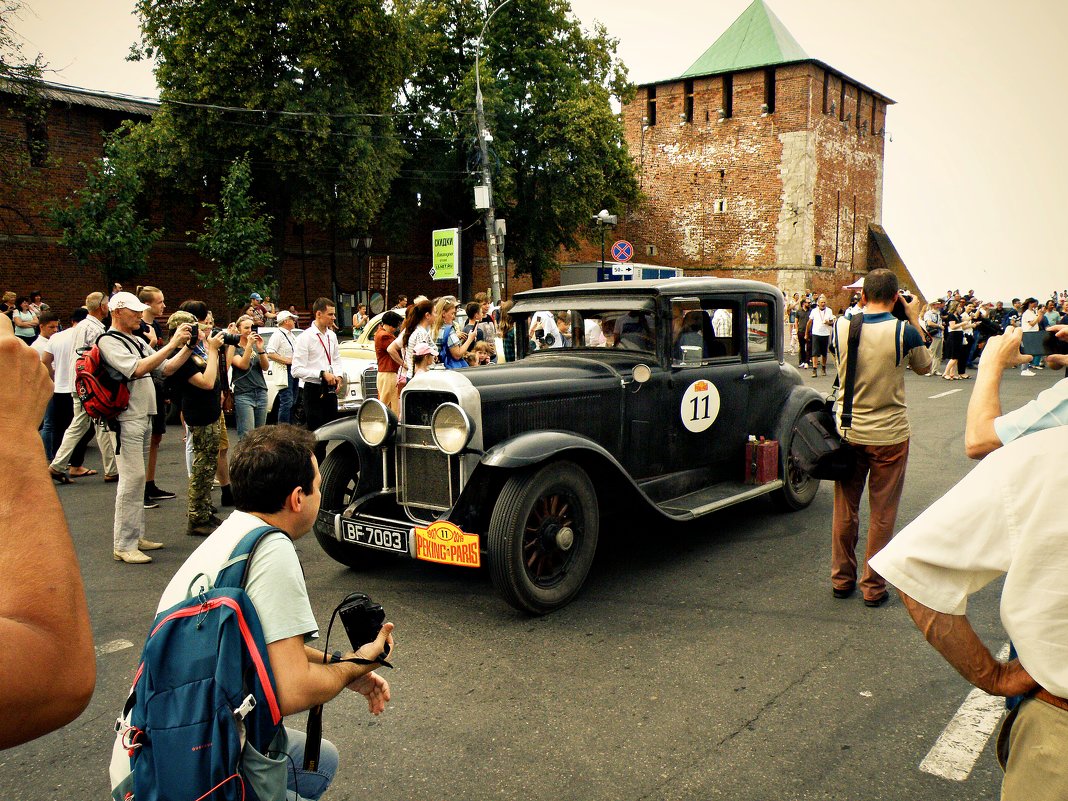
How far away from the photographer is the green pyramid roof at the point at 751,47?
133 feet

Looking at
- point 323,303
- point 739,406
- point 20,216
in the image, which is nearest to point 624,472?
point 739,406

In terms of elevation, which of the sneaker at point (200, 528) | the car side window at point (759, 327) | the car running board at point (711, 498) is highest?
the car side window at point (759, 327)

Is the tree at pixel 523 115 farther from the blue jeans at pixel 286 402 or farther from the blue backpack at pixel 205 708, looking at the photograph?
the blue backpack at pixel 205 708

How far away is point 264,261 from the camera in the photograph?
2325 cm

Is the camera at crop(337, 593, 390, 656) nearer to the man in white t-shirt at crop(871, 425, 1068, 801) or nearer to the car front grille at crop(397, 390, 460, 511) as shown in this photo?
the man in white t-shirt at crop(871, 425, 1068, 801)

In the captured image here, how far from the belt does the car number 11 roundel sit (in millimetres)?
4574

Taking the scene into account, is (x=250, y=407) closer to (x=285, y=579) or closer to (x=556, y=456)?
(x=556, y=456)

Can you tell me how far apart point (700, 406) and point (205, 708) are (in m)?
4.92

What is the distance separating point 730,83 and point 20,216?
32.7m

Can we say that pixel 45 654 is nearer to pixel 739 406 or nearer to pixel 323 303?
pixel 739 406

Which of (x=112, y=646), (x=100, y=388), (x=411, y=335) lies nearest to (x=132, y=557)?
(x=100, y=388)

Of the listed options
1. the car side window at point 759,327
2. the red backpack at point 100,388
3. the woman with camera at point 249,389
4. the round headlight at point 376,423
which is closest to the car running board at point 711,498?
the car side window at point 759,327

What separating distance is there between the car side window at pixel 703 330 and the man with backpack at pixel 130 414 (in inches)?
140

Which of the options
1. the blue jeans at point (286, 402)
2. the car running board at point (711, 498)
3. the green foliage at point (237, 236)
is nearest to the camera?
the car running board at point (711, 498)
